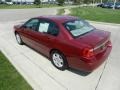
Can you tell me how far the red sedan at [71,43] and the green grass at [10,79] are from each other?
123 centimetres

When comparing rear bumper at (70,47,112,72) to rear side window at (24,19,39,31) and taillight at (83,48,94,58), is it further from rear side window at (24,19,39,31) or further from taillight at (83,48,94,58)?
rear side window at (24,19,39,31)

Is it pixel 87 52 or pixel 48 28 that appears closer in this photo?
pixel 87 52

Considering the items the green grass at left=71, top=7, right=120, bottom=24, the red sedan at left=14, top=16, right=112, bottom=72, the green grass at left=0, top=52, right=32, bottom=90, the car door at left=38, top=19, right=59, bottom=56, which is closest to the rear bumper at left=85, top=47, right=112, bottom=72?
the red sedan at left=14, top=16, right=112, bottom=72

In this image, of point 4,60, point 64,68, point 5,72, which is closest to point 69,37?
point 64,68

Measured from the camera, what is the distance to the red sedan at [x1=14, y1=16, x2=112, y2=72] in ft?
14.8

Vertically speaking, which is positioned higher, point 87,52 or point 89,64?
point 87,52

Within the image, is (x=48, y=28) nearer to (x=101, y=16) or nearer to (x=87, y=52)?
(x=87, y=52)

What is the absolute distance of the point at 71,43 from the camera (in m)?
4.71

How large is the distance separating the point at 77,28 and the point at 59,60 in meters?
1.15

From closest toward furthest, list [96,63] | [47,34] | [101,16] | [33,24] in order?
[96,63]
[47,34]
[33,24]
[101,16]

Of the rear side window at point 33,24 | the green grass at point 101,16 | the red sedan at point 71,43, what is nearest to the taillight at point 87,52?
the red sedan at point 71,43

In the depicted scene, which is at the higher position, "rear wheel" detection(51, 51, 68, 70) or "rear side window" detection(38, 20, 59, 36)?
"rear side window" detection(38, 20, 59, 36)

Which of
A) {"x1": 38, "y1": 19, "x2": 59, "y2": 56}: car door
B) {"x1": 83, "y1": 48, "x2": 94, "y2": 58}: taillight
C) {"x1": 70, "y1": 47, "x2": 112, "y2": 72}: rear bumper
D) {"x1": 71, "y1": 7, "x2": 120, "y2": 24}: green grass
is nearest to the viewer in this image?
{"x1": 83, "y1": 48, "x2": 94, "y2": 58}: taillight

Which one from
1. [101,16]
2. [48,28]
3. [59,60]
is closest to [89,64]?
[59,60]
